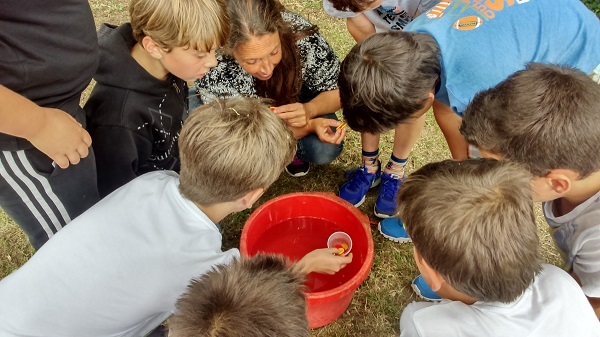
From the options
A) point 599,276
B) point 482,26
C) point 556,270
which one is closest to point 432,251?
point 556,270

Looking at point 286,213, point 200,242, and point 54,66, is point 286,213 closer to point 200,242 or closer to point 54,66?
point 200,242

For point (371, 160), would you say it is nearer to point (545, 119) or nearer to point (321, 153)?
point (321, 153)

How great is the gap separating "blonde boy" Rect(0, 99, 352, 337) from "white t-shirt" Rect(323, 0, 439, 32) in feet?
3.17

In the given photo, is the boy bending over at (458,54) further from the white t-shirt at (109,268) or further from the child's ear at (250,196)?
the white t-shirt at (109,268)

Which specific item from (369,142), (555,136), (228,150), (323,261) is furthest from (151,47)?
(555,136)

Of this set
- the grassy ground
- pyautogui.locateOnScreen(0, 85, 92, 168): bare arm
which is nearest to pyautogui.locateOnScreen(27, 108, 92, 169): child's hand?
pyautogui.locateOnScreen(0, 85, 92, 168): bare arm

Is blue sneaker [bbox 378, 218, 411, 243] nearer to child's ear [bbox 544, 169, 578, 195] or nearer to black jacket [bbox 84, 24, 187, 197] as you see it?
child's ear [bbox 544, 169, 578, 195]

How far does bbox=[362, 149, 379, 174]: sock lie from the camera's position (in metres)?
2.23

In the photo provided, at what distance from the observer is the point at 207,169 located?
133 centimetres

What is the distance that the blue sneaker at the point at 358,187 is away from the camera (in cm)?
225

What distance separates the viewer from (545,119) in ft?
4.36

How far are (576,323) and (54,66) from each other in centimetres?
153

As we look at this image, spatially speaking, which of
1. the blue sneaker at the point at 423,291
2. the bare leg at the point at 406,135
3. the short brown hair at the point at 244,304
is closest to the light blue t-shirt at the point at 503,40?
the bare leg at the point at 406,135

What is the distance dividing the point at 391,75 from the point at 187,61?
0.68 meters
